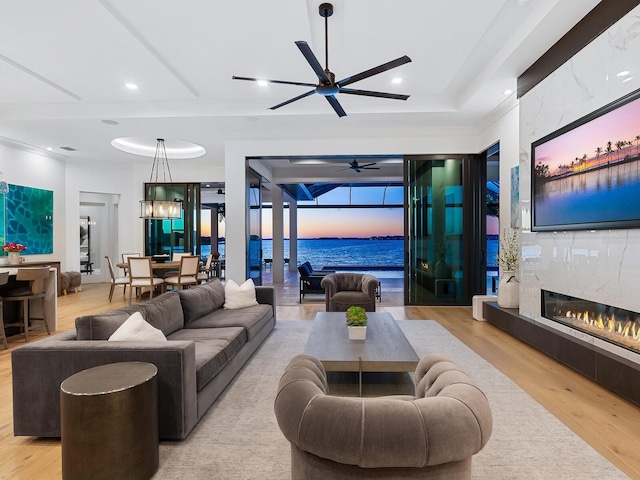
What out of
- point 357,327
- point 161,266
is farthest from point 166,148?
point 357,327

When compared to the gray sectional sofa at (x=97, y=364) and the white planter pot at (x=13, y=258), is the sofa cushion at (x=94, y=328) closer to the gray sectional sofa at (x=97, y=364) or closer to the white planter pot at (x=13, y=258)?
the gray sectional sofa at (x=97, y=364)

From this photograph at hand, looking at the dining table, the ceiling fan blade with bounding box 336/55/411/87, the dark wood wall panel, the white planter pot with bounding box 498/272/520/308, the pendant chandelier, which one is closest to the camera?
the dark wood wall panel

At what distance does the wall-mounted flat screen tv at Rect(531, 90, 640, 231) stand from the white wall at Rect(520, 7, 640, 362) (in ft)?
0.33

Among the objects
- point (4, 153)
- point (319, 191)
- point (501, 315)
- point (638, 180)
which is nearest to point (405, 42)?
point (638, 180)

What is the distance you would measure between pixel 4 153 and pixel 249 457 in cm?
817

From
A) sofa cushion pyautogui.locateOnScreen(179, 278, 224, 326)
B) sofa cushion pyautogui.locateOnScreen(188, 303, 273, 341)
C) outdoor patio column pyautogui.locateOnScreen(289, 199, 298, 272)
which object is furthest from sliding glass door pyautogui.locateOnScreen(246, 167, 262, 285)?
outdoor patio column pyautogui.locateOnScreen(289, 199, 298, 272)

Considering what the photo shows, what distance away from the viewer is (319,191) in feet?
53.0

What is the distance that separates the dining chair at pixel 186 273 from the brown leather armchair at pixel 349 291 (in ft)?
9.32

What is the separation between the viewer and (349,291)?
5.76m

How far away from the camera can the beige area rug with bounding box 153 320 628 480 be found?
1.97 m

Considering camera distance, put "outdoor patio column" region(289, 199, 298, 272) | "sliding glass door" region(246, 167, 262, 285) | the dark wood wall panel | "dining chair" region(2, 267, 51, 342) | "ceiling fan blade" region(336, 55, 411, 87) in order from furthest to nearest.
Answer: "outdoor patio column" region(289, 199, 298, 272) < "sliding glass door" region(246, 167, 262, 285) < "dining chair" region(2, 267, 51, 342) < "ceiling fan blade" region(336, 55, 411, 87) < the dark wood wall panel

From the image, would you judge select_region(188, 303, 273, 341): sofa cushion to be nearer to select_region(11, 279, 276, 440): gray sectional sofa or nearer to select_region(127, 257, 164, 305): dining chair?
select_region(11, 279, 276, 440): gray sectional sofa

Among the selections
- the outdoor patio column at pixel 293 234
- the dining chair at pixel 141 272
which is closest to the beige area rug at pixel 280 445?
the dining chair at pixel 141 272

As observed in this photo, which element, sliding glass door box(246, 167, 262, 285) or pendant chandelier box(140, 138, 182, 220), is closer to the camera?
sliding glass door box(246, 167, 262, 285)
